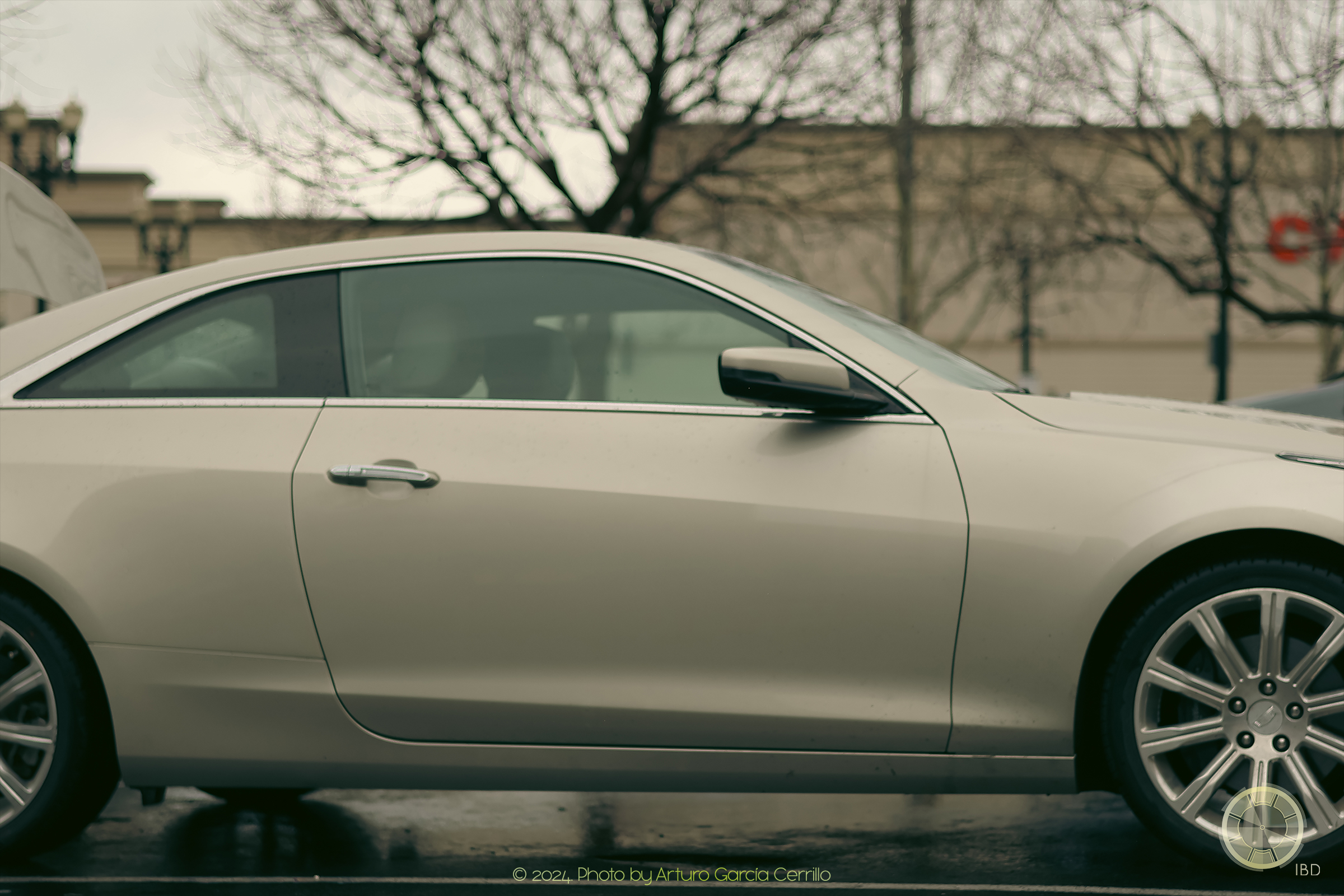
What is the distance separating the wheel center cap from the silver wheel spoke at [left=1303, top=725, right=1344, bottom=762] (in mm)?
61

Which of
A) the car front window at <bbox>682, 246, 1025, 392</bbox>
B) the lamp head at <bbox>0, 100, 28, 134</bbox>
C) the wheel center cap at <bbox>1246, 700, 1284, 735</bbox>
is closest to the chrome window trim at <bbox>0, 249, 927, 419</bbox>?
the car front window at <bbox>682, 246, 1025, 392</bbox>

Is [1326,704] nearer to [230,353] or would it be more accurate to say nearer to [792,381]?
[792,381]

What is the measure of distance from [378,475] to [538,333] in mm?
556

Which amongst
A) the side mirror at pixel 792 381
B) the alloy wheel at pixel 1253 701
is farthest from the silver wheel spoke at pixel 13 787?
the alloy wheel at pixel 1253 701

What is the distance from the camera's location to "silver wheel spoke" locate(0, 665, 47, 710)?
11.1 feet

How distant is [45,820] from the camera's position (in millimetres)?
3377

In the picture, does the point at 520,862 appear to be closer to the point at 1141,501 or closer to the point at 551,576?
the point at 551,576

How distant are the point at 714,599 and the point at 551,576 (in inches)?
15.3

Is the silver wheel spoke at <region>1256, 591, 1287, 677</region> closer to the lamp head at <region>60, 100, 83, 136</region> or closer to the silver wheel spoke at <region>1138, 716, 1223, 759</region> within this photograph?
the silver wheel spoke at <region>1138, 716, 1223, 759</region>

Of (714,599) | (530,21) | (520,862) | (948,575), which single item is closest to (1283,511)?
(948,575)

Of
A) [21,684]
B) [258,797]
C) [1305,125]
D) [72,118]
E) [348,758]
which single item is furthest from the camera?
[72,118]

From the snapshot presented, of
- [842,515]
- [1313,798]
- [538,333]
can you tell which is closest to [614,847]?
[842,515]

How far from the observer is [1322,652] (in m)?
3.05

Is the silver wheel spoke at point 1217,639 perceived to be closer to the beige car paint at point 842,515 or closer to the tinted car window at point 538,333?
the beige car paint at point 842,515
